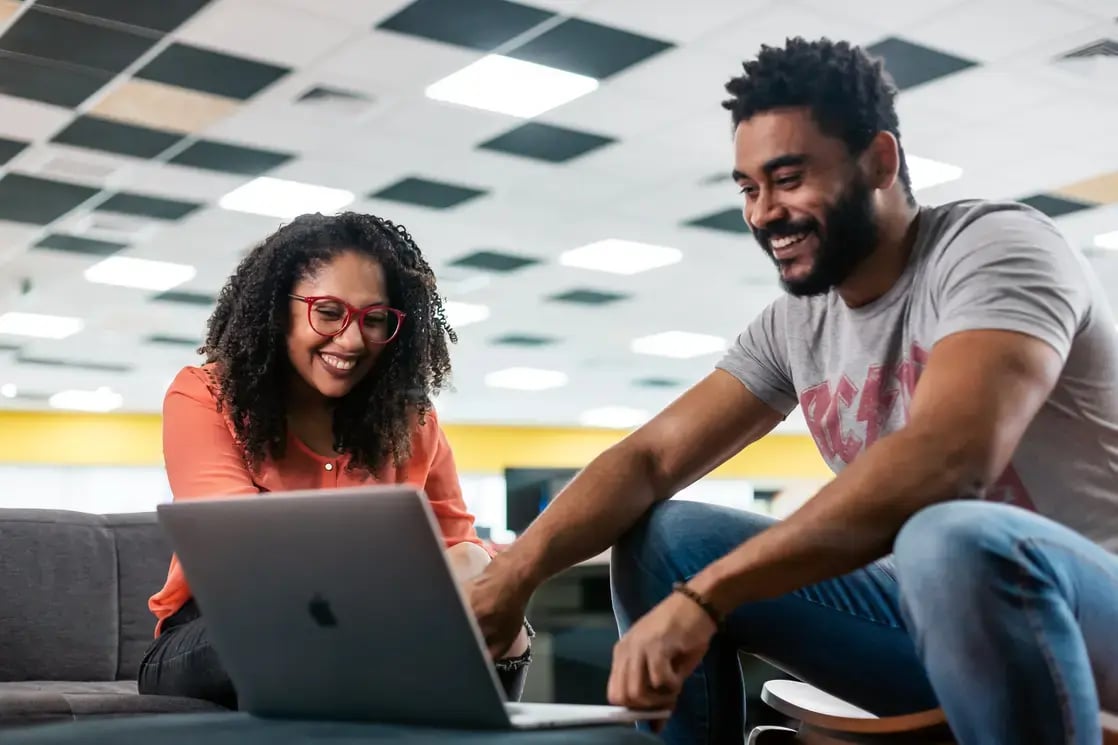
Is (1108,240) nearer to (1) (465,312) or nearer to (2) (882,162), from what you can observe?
(1) (465,312)

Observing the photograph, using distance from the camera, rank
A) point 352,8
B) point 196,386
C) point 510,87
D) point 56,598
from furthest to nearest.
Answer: point 510,87
point 352,8
point 56,598
point 196,386

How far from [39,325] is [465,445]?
728 cm

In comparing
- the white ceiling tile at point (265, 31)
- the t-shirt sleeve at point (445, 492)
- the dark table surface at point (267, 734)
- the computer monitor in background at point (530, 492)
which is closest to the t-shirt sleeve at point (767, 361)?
the t-shirt sleeve at point (445, 492)

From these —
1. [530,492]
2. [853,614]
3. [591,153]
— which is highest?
[591,153]

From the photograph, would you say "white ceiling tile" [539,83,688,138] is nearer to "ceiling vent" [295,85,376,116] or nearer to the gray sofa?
"ceiling vent" [295,85,376,116]

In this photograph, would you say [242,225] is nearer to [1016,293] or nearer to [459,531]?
[459,531]

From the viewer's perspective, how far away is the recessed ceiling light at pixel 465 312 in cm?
936

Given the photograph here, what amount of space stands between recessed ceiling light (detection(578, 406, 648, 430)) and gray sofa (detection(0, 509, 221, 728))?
1307cm

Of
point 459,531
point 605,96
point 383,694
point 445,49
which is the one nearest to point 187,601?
point 459,531

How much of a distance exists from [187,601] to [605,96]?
12.6 feet

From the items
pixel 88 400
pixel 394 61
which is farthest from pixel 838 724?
pixel 88 400

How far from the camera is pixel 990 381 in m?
1.16

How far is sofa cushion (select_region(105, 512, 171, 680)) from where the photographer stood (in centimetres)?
239

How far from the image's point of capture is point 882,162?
1478 millimetres
